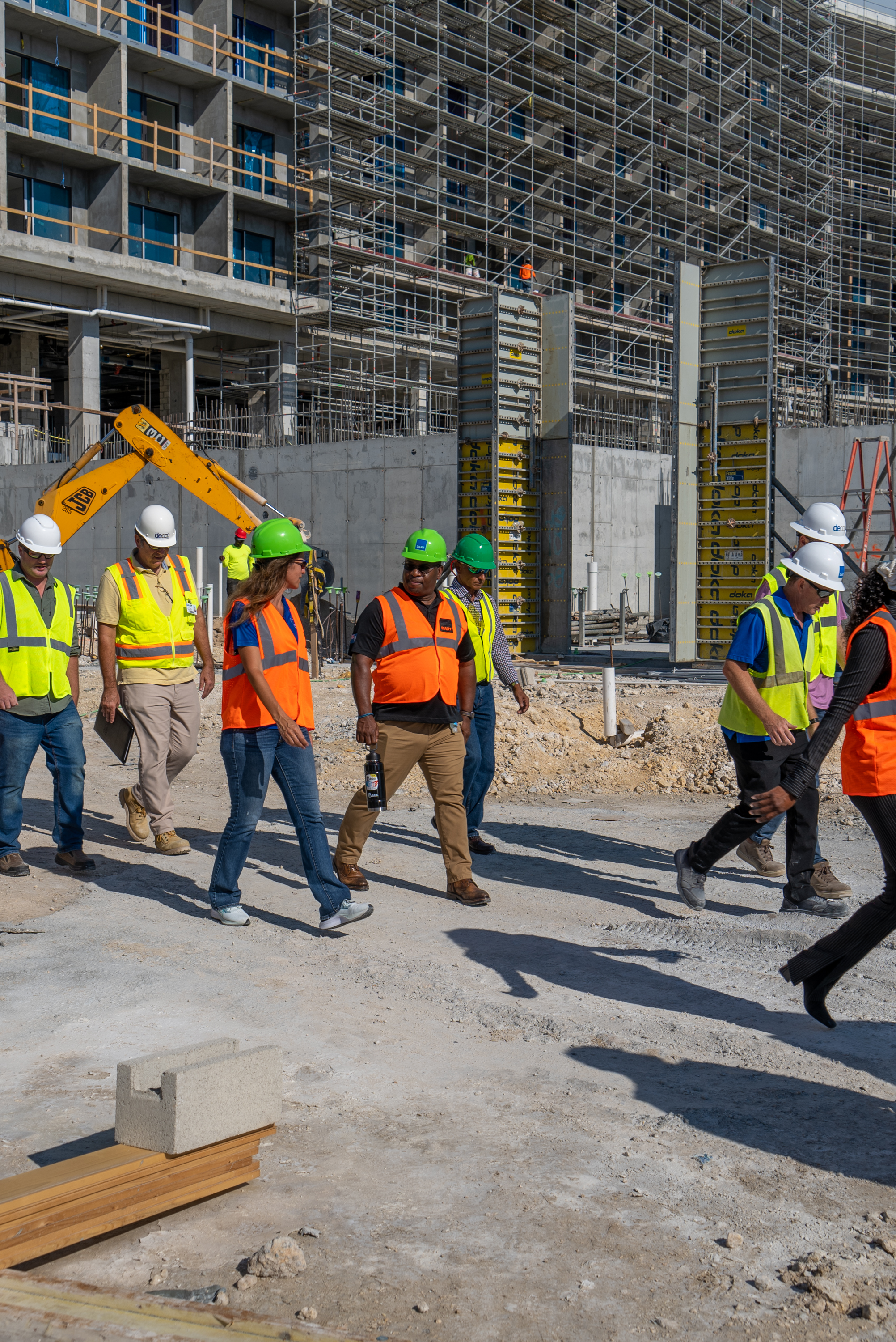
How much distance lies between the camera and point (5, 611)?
22.4 feet

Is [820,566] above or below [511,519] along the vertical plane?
below

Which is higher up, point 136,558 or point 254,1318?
point 136,558

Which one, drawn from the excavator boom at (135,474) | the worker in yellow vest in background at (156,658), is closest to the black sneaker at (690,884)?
the worker in yellow vest in background at (156,658)

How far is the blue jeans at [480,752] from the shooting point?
7656 millimetres

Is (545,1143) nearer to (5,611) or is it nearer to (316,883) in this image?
(316,883)

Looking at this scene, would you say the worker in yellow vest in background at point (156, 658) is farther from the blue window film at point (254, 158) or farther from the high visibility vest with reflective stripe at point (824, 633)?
the blue window film at point (254, 158)

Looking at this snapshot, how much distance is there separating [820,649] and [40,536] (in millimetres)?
4239

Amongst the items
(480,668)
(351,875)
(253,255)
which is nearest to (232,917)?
(351,875)

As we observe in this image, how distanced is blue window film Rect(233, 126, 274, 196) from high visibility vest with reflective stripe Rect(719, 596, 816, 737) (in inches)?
1327

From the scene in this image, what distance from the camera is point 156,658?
7371 millimetres

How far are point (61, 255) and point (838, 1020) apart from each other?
1243 inches

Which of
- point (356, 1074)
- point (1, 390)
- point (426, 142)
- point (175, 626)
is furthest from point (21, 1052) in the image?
point (426, 142)

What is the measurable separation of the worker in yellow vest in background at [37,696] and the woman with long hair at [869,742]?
418 centimetres

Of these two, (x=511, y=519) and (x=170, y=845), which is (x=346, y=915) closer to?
(x=170, y=845)
